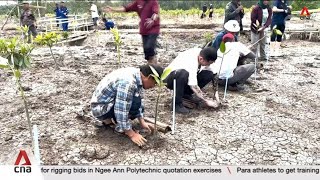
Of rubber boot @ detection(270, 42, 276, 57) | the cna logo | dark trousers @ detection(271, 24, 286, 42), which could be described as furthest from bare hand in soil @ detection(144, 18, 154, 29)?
rubber boot @ detection(270, 42, 276, 57)

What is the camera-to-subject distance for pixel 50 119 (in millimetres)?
3467

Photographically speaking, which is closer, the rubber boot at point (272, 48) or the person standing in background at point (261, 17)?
the person standing in background at point (261, 17)

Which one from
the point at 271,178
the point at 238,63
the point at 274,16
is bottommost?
the point at 271,178

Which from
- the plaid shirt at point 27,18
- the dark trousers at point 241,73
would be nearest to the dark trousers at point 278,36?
the dark trousers at point 241,73

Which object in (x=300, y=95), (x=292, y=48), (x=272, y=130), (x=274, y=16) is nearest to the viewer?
(x=272, y=130)

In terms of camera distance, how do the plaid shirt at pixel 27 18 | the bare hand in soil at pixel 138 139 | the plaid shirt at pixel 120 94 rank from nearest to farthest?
the plaid shirt at pixel 120 94 → the bare hand in soil at pixel 138 139 → the plaid shirt at pixel 27 18

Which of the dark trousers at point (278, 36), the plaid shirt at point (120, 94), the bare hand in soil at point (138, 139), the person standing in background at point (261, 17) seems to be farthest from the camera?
the dark trousers at point (278, 36)

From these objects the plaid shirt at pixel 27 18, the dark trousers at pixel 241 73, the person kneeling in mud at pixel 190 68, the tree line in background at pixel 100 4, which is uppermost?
the tree line in background at pixel 100 4

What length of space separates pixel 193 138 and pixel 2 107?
2.35 metres

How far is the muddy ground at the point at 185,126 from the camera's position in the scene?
273cm

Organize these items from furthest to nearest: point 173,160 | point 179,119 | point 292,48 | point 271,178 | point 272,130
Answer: point 292,48
point 179,119
point 272,130
point 173,160
point 271,178

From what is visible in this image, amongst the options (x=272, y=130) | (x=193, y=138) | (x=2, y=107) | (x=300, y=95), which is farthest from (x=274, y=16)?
(x=2, y=107)

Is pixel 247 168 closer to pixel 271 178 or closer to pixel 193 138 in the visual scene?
pixel 271 178

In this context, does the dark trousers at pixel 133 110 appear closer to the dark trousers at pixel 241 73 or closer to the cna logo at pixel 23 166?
the cna logo at pixel 23 166
